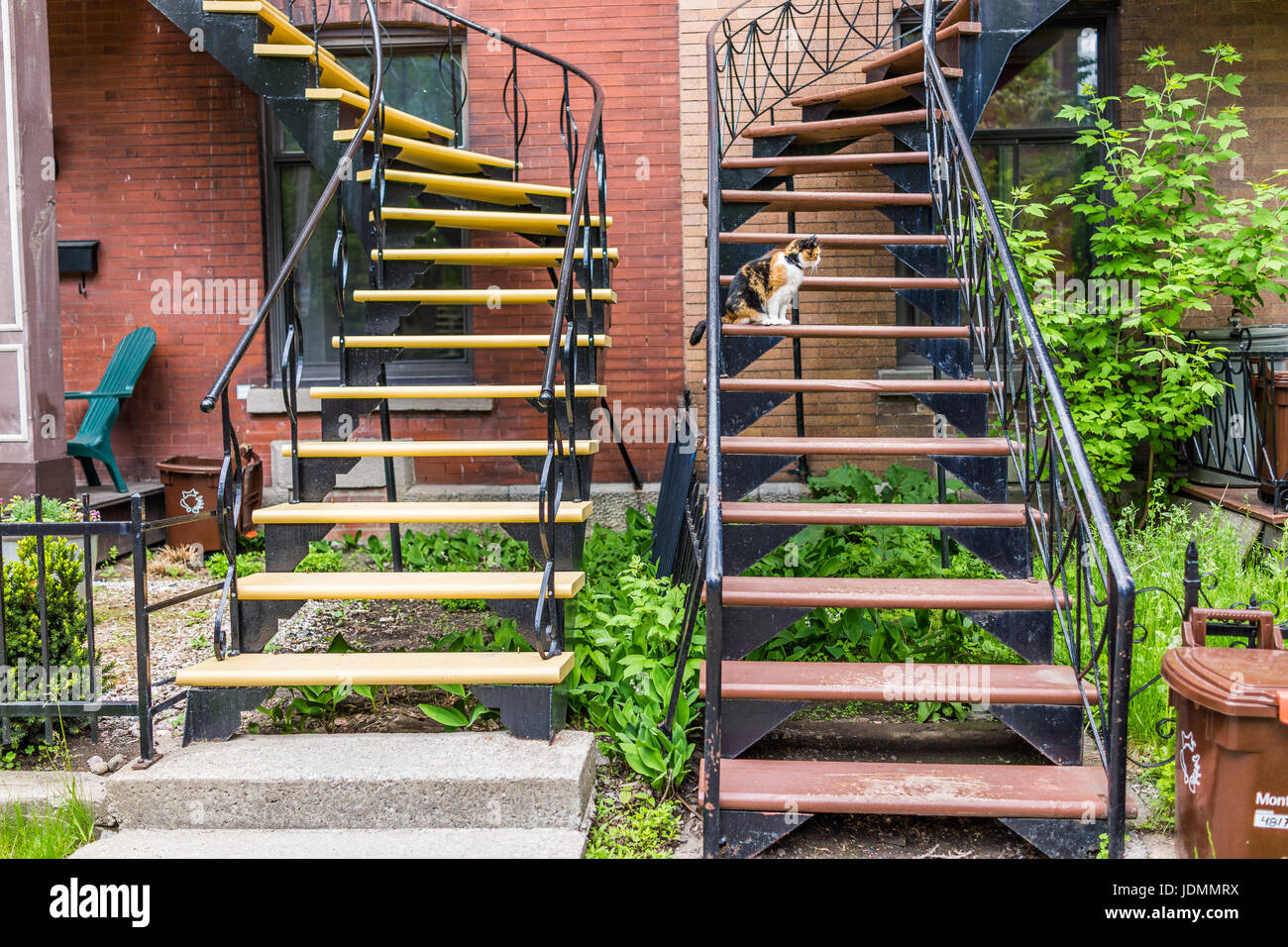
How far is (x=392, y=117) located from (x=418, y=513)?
8.98 ft

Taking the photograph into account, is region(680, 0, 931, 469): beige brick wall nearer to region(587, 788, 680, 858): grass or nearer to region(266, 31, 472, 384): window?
region(266, 31, 472, 384): window

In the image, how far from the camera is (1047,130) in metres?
6.40

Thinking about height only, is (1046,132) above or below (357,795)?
above

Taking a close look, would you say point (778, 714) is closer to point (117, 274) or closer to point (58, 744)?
point (58, 744)

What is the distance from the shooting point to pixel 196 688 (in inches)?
129

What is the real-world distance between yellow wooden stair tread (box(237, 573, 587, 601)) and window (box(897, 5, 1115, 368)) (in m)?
3.81

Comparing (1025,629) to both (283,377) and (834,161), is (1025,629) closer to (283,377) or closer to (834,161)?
(834,161)

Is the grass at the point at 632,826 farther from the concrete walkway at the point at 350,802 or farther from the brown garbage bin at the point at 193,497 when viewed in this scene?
the brown garbage bin at the point at 193,497

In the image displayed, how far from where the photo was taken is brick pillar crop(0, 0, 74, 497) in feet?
16.4

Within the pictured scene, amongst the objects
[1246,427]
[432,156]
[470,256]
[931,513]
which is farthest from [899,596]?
[432,156]

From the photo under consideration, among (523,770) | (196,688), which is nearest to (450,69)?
(196,688)

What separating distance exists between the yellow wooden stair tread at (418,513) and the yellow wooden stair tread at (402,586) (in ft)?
0.74

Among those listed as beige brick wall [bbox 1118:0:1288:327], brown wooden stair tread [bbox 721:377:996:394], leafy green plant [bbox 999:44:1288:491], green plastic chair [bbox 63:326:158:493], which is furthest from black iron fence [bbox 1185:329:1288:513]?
green plastic chair [bbox 63:326:158:493]

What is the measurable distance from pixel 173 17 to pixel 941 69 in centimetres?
421
